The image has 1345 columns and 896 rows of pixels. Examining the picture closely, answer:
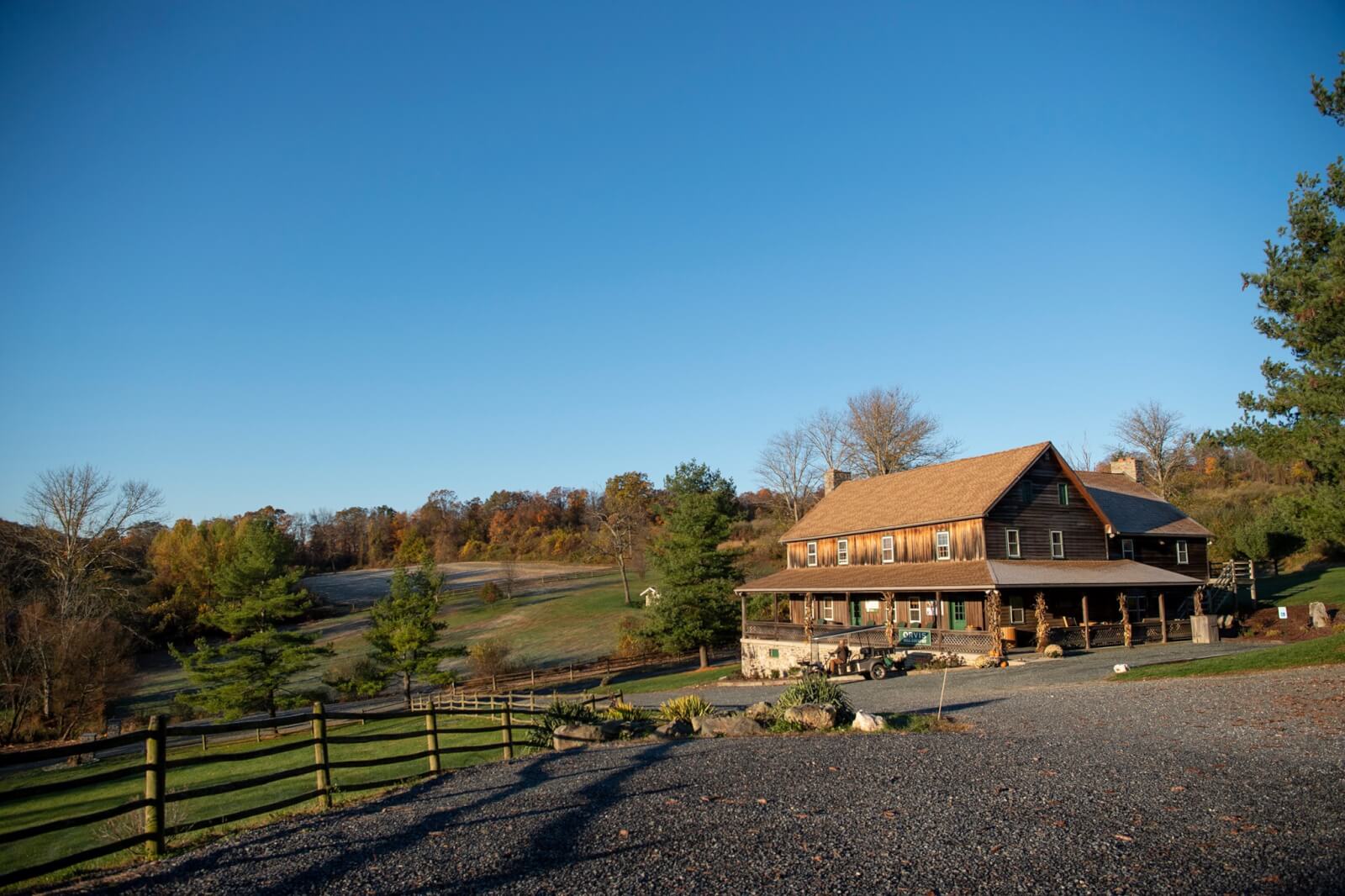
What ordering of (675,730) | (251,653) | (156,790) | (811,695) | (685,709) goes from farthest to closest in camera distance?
(251,653) → (685,709) → (811,695) → (675,730) → (156,790)

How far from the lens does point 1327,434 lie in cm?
1930

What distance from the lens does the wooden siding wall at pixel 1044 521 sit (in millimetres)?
34344

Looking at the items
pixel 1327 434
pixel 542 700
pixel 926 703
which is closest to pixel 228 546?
pixel 542 700

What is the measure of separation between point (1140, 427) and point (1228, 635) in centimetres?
4465

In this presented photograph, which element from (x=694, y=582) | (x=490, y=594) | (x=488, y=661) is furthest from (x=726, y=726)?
(x=490, y=594)

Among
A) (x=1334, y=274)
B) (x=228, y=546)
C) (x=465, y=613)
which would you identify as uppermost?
(x=1334, y=274)

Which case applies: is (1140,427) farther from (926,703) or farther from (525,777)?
(525,777)

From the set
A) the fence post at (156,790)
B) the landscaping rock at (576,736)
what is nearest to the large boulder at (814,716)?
the landscaping rock at (576,736)

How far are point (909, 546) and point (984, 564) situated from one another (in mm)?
4997

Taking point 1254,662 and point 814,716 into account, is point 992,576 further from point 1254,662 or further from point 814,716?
point 814,716

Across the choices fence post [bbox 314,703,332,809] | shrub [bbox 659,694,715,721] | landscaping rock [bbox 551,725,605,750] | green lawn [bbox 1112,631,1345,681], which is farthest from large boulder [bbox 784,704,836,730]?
green lawn [bbox 1112,631,1345,681]

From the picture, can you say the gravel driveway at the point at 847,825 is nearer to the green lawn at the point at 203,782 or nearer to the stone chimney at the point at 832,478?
the green lawn at the point at 203,782

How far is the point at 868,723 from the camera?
568 inches

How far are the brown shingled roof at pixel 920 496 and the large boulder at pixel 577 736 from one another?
23.4 meters
